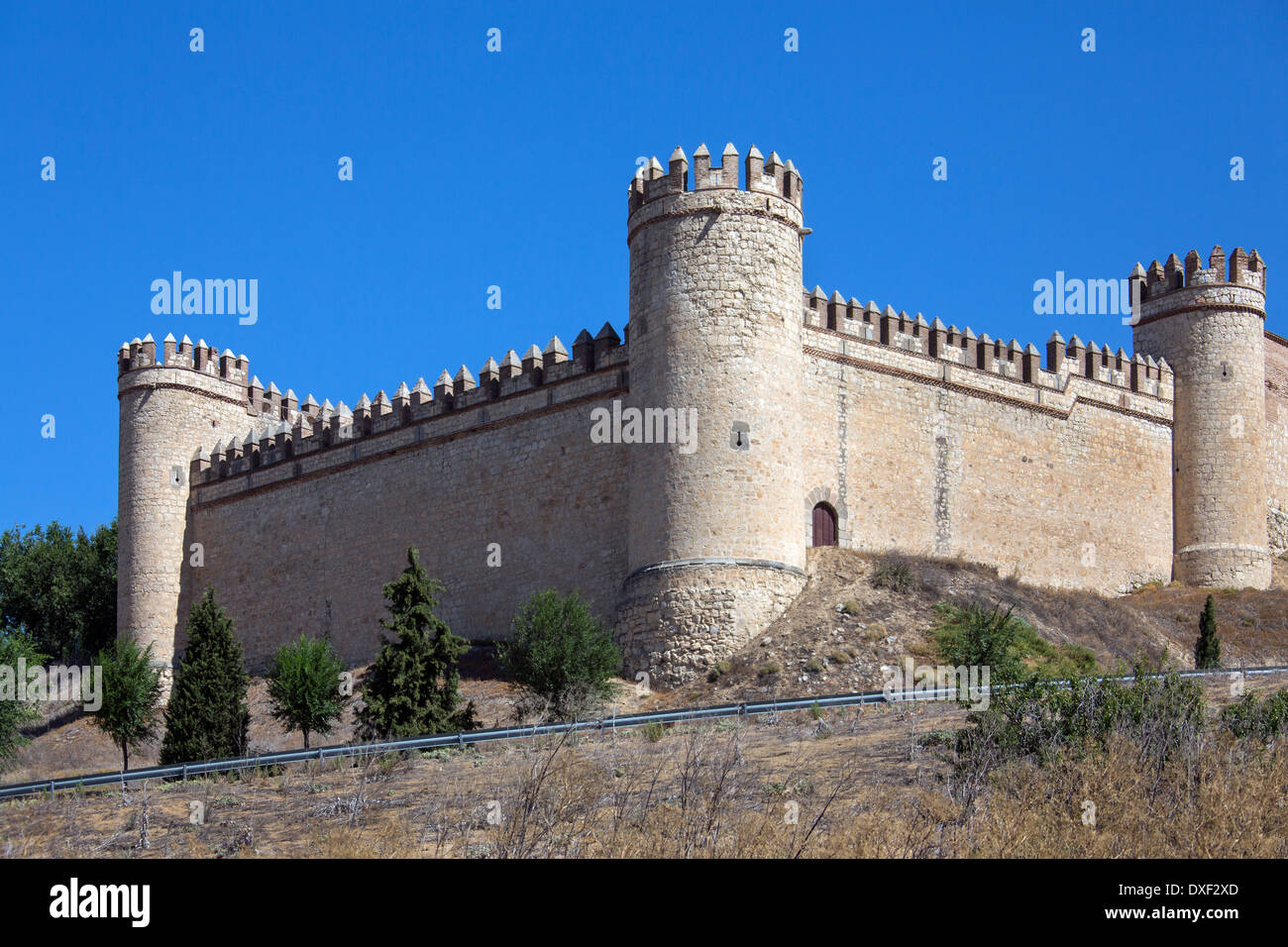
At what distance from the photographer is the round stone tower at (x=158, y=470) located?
42.9 m

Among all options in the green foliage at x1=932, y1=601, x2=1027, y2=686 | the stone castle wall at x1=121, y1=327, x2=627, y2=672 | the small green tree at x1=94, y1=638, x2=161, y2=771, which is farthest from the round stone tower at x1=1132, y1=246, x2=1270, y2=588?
the small green tree at x1=94, y1=638, x2=161, y2=771

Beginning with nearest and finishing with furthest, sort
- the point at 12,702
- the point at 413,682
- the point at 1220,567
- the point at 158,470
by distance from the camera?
the point at 413,682 < the point at 12,702 < the point at 1220,567 < the point at 158,470

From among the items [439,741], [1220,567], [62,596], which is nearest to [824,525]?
[1220,567]

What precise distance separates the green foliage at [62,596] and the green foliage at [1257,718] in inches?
1492

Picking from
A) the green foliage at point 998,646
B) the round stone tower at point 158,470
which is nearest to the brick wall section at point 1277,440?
the green foliage at point 998,646

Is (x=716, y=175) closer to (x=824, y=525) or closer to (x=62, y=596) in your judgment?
(x=824, y=525)

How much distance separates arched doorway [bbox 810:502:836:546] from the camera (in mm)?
34062

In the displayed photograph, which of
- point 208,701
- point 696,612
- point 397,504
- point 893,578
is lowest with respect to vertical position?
point 208,701

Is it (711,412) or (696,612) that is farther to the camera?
(711,412)

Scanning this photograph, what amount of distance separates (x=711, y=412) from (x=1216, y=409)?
1522cm

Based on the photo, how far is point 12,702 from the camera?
105 ft

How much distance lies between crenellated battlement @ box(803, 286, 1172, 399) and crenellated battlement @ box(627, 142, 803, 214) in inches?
117

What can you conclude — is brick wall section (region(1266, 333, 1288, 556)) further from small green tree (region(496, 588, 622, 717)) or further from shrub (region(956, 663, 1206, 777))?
shrub (region(956, 663, 1206, 777))

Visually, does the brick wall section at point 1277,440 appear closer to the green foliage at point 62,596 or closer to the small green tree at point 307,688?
the small green tree at point 307,688
